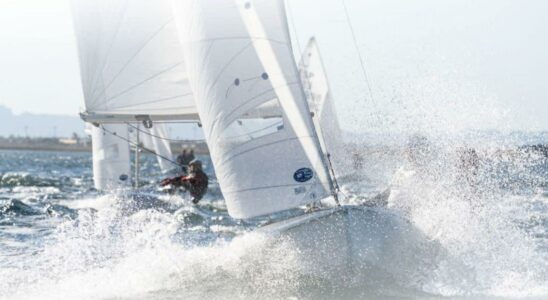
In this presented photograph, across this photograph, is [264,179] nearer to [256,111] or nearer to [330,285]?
[256,111]

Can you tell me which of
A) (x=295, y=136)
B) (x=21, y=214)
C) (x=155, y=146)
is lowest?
(x=295, y=136)

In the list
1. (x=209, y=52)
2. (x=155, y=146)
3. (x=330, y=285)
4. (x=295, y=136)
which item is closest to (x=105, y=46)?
(x=209, y=52)

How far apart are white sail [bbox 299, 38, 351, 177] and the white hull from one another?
43.7ft

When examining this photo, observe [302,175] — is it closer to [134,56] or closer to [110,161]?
[134,56]

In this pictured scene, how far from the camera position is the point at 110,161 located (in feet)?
85.9

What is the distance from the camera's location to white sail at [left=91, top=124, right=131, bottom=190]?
26.0 m

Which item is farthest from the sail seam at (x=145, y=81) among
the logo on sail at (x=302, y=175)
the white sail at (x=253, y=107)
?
the logo on sail at (x=302, y=175)

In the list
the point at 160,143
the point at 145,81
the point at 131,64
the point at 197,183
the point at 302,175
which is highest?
the point at 160,143

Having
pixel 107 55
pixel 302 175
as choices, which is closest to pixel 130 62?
pixel 107 55

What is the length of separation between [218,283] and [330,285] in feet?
4.38

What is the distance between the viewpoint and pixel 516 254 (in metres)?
10.5

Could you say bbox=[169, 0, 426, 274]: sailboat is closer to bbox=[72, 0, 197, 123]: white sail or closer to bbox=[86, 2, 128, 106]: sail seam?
bbox=[72, 0, 197, 123]: white sail

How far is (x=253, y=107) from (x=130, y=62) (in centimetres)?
420

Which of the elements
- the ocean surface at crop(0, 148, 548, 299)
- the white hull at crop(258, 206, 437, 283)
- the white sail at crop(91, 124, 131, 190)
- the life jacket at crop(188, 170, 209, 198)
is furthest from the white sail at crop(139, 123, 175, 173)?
the white hull at crop(258, 206, 437, 283)
